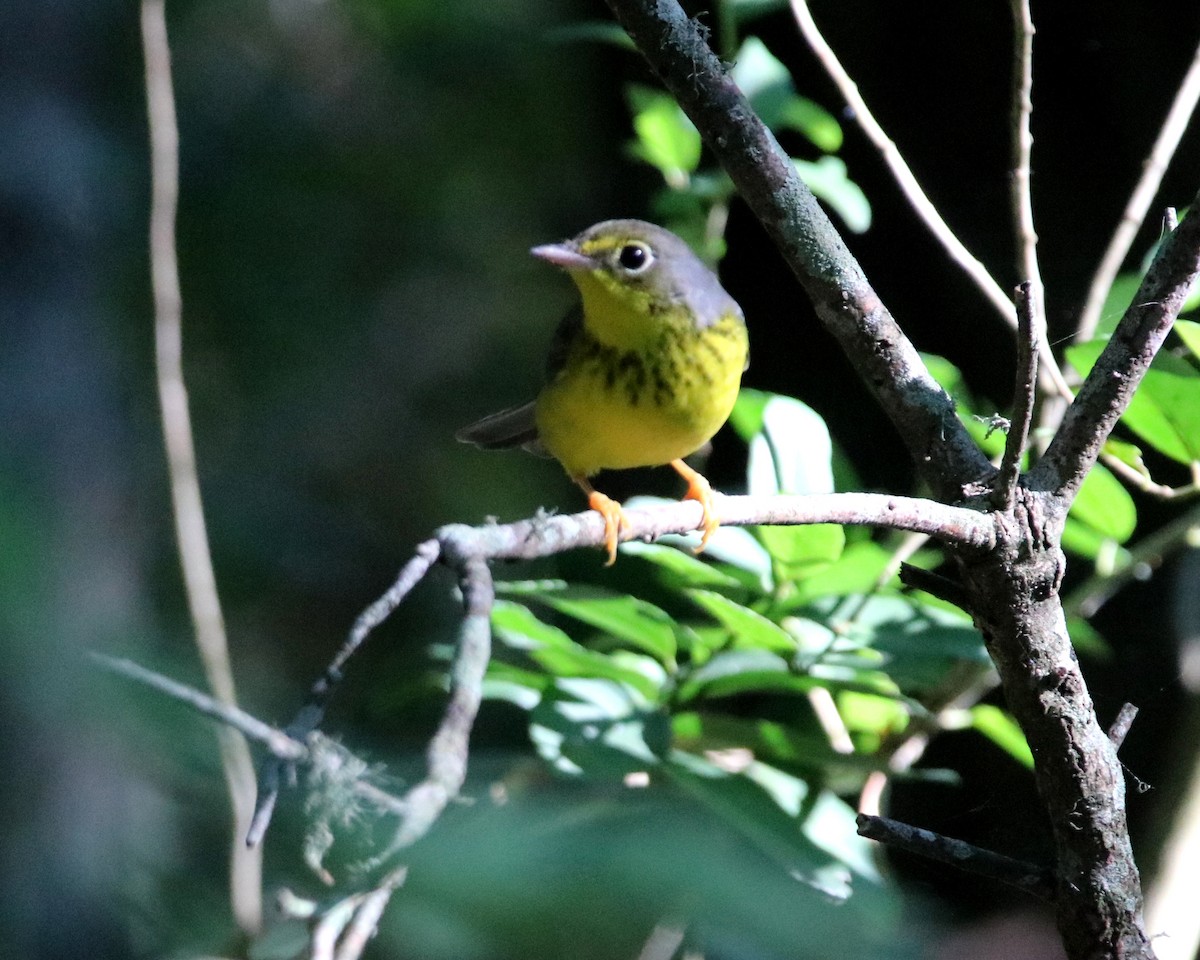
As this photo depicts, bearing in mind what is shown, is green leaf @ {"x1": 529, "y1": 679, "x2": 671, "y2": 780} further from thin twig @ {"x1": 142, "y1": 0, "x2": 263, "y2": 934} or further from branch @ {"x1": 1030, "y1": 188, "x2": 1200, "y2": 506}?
thin twig @ {"x1": 142, "y1": 0, "x2": 263, "y2": 934}

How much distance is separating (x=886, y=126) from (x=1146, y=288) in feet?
3.65

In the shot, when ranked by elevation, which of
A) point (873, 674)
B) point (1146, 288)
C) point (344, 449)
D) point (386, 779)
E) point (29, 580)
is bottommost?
point (344, 449)

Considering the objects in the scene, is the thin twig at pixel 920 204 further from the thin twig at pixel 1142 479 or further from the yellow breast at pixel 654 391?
the yellow breast at pixel 654 391

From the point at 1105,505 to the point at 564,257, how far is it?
0.75 metres

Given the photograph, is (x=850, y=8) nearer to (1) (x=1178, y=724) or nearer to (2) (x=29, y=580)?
(1) (x=1178, y=724)

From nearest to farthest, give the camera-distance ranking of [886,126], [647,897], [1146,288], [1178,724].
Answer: [1146,288] → [647,897] → [1178,724] → [886,126]

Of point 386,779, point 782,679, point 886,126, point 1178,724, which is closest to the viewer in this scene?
point 386,779

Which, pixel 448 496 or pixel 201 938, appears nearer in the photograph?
pixel 201 938

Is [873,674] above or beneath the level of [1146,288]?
beneath

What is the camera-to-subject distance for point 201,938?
6.83ft

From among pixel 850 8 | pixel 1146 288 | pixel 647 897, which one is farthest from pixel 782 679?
pixel 850 8

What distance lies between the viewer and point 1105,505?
1.39m

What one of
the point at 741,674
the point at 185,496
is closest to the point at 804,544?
the point at 741,674

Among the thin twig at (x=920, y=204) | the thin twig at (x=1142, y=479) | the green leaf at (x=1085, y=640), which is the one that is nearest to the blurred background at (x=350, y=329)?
the green leaf at (x=1085, y=640)
